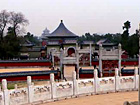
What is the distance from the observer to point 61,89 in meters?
10.6

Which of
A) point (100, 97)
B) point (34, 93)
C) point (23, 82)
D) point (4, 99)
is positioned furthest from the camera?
point (23, 82)

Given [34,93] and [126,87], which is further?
[126,87]

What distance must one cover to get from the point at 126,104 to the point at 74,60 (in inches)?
559

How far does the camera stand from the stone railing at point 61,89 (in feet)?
29.8

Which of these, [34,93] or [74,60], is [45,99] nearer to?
[34,93]

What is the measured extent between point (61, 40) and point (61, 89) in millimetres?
33293

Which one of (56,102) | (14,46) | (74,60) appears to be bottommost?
(56,102)

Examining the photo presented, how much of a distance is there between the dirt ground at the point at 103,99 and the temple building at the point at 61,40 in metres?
28.5

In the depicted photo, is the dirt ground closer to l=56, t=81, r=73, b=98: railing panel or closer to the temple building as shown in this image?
l=56, t=81, r=73, b=98: railing panel

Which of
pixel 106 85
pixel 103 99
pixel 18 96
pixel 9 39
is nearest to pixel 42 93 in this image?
pixel 18 96

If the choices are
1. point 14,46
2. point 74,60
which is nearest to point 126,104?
point 74,60

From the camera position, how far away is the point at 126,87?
12.3 metres

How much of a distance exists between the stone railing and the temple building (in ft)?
90.6

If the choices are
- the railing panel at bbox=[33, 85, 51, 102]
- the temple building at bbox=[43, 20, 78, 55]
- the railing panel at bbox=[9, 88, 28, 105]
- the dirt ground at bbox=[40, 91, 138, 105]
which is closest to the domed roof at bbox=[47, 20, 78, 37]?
the temple building at bbox=[43, 20, 78, 55]
